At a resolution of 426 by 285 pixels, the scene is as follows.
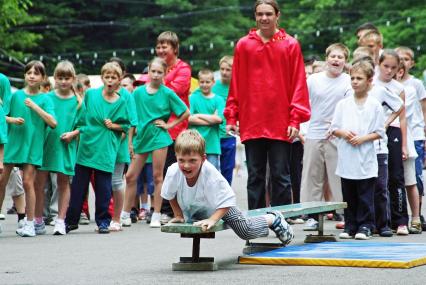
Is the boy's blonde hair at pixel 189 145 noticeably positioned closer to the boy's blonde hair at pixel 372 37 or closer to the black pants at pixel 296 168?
the boy's blonde hair at pixel 372 37

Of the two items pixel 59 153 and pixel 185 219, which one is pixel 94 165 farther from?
pixel 185 219

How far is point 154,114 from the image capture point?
15109mm

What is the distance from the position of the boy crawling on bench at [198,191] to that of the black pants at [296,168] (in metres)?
5.75

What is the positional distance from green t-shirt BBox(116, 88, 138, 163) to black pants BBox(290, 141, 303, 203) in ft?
7.60

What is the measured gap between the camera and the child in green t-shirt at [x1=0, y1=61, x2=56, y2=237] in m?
13.7

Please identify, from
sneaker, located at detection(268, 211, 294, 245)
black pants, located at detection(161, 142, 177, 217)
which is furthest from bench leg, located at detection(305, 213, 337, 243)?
black pants, located at detection(161, 142, 177, 217)

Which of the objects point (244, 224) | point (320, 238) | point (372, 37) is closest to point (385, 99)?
point (372, 37)

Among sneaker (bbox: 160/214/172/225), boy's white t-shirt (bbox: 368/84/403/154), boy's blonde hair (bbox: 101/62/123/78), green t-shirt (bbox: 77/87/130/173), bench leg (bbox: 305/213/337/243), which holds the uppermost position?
boy's blonde hair (bbox: 101/62/123/78)

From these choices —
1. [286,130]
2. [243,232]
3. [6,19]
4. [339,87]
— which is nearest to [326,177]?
[339,87]

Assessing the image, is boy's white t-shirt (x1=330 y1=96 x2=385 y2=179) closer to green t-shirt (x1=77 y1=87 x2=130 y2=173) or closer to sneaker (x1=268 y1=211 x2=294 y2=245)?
sneaker (x1=268 y1=211 x2=294 y2=245)

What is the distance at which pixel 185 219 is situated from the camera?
1021 centimetres

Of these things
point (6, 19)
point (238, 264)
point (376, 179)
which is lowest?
point (238, 264)

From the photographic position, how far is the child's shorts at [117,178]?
1449 centimetres

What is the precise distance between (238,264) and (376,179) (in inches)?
123
